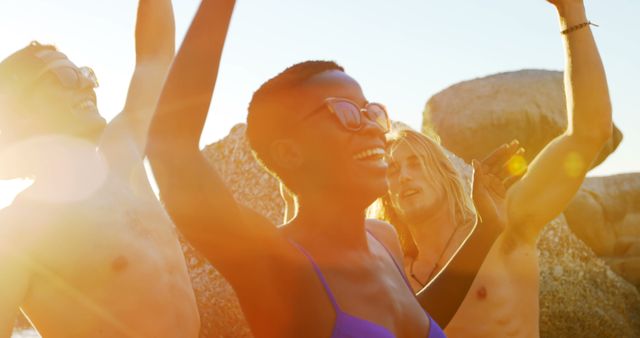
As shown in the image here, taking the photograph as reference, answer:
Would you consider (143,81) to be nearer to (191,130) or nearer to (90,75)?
(90,75)

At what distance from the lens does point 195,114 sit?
71.3 inches

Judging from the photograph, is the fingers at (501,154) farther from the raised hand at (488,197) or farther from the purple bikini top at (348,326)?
the purple bikini top at (348,326)

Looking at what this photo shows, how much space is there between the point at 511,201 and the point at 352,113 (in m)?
1.90

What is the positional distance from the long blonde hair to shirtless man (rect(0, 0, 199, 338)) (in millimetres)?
1199

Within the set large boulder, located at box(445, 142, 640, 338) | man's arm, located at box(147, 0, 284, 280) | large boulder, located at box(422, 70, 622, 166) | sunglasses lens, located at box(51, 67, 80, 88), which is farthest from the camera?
large boulder, located at box(422, 70, 622, 166)

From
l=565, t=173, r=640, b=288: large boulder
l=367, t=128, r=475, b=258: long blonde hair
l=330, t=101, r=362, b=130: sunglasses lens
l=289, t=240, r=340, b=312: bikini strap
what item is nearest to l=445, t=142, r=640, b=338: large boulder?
l=565, t=173, r=640, b=288: large boulder

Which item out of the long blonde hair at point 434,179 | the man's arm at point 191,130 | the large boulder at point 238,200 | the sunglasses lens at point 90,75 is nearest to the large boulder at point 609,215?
the large boulder at point 238,200

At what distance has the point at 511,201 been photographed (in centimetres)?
395

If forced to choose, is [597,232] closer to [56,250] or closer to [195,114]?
[56,250]

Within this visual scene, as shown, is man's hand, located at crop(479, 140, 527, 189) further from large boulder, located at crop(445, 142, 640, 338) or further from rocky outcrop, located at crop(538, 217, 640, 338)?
rocky outcrop, located at crop(538, 217, 640, 338)

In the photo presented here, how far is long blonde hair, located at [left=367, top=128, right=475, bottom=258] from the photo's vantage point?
4324mm

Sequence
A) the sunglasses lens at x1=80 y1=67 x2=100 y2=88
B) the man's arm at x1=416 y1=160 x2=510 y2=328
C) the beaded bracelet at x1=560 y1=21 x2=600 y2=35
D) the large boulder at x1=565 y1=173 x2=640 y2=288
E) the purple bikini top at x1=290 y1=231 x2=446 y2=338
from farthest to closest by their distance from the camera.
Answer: the large boulder at x1=565 y1=173 x2=640 y2=288, the sunglasses lens at x1=80 y1=67 x2=100 y2=88, the beaded bracelet at x1=560 y1=21 x2=600 y2=35, the man's arm at x1=416 y1=160 x2=510 y2=328, the purple bikini top at x1=290 y1=231 x2=446 y2=338

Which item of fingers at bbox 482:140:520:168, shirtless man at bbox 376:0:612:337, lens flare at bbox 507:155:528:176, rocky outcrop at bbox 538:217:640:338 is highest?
fingers at bbox 482:140:520:168

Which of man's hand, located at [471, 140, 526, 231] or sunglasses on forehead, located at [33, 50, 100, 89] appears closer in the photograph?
man's hand, located at [471, 140, 526, 231]
